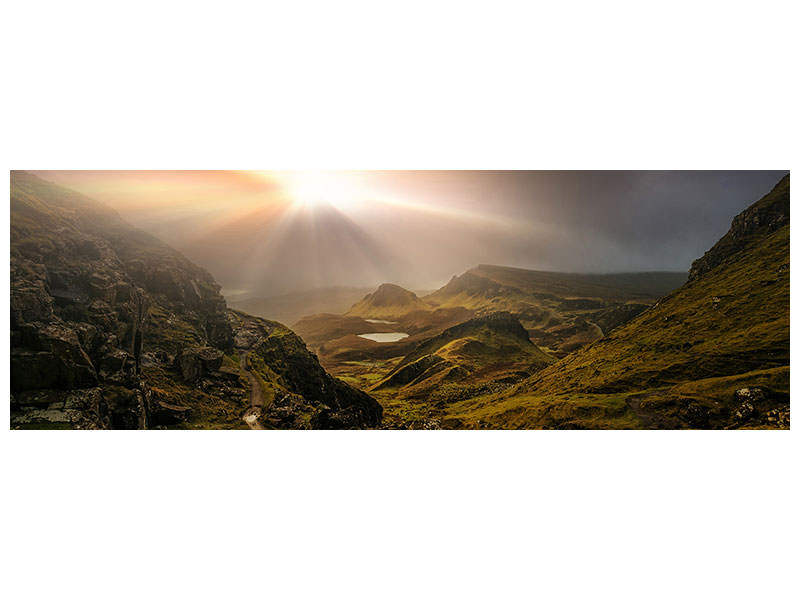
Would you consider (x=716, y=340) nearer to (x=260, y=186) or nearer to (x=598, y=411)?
(x=598, y=411)

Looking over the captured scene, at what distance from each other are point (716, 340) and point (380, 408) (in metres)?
9.59

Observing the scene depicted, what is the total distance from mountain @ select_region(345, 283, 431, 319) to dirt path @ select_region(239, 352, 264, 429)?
3475 mm

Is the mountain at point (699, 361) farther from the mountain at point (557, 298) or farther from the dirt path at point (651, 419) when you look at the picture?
the mountain at point (557, 298)

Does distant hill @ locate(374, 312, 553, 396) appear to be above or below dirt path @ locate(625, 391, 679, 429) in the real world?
above

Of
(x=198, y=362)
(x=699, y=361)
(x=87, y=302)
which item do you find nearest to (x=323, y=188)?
(x=198, y=362)

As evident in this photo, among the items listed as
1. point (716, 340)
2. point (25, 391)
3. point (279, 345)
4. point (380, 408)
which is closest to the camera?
point (25, 391)

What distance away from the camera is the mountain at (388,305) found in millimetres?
12430

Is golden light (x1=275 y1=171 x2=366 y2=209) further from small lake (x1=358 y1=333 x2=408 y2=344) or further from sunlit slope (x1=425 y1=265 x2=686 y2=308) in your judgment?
small lake (x1=358 y1=333 x2=408 y2=344)

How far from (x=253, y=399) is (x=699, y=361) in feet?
40.9

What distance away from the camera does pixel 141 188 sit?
10656 mm

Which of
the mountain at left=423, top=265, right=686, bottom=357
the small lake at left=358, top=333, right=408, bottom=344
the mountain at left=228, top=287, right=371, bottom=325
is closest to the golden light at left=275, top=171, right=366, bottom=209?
the mountain at left=228, top=287, right=371, bottom=325

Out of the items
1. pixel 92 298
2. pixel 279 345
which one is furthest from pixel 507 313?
pixel 92 298

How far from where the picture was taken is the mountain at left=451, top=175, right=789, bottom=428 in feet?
32.4

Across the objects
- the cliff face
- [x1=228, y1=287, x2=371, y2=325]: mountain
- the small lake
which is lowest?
the small lake
